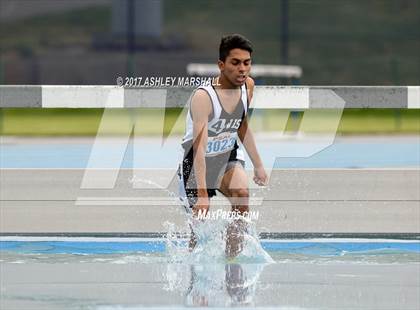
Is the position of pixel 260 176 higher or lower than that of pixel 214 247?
higher

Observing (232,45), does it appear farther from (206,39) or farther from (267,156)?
(206,39)

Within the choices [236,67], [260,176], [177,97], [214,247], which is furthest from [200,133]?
[177,97]

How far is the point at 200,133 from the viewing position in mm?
8492

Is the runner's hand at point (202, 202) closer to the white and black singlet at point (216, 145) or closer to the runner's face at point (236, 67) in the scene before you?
the white and black singlet at point (216, 145)

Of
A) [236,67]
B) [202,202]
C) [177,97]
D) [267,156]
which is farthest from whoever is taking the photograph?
[267,156]

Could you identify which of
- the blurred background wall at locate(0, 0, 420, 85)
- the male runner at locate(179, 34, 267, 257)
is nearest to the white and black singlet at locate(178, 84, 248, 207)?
the male runner at locate(179, 34, 267, 257)

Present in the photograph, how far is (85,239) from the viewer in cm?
1057

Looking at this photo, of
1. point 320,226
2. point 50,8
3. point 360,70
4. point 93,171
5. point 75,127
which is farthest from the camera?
point 50,8

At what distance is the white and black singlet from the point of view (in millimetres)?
8703

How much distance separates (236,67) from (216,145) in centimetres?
62

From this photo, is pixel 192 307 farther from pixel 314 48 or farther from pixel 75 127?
pixel 314 48

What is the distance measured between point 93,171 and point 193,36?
23.5 m

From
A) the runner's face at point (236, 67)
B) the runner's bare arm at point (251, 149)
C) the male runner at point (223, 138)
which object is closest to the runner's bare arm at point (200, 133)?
the male runner at point (223, 138)

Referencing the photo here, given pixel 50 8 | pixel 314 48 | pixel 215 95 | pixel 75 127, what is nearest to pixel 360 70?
pixel 314 48
